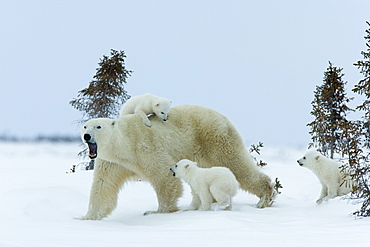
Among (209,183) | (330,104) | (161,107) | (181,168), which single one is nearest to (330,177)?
(209,183)

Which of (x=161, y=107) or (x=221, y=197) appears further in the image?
(x=161, y=107)

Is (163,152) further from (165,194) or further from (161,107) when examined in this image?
(161,107)

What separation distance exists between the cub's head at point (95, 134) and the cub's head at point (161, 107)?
1052mm

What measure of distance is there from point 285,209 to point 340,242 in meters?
3.85

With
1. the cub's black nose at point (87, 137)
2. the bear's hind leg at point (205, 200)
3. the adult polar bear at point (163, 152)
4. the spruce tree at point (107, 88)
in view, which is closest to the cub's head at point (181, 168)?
the adult polar bear at point (163, 152)

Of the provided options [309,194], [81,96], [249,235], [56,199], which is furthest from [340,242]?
[81,96]

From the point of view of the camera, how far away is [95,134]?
6512mm

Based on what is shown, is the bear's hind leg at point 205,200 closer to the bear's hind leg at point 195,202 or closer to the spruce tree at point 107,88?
the bear's hind leg at point 195,202

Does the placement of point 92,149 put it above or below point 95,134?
below

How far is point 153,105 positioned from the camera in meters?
7.53

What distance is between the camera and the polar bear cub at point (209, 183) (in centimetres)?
661

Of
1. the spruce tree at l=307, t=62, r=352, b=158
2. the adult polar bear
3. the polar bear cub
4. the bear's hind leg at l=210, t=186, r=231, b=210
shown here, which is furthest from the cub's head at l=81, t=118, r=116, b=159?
the spruce tree at l=307, t=62, r=352, b=158

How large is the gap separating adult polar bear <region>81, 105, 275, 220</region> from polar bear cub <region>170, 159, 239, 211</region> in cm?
33

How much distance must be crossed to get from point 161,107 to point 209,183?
5.12 feet
